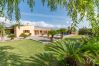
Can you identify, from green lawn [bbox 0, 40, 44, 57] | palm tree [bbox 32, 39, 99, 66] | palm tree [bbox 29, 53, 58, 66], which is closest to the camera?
palm tree [bbox 32, 39, 99, 66]

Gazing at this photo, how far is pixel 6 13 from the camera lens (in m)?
3.47

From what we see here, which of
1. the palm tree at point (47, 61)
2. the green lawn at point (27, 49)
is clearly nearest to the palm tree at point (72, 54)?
the palm tree at point (47, 61)

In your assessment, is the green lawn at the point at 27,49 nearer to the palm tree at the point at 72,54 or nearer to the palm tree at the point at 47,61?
the palm tree at the point at 47,61

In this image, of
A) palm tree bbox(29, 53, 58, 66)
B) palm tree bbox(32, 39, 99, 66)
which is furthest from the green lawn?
palm tree bbox(32, 39, 99, 66)

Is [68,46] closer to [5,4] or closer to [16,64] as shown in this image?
[16,64]

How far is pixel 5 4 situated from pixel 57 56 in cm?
345

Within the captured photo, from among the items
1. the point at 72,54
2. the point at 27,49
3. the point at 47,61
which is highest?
the point at 72,54

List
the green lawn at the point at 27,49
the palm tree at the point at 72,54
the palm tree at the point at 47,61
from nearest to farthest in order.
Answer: the palm tree at the point at 72,54
the palm tree at the point at 47,61
the green lawn at the point at 27,49

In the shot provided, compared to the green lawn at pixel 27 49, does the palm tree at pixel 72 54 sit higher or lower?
higher

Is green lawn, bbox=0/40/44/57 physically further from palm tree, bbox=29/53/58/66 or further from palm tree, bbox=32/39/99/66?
palm tree, bbox=32/39/99/66

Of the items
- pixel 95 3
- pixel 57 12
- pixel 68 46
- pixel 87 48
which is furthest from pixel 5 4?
pixel 68 46

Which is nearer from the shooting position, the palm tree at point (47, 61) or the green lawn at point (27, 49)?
the palm tree at point (47, 61)

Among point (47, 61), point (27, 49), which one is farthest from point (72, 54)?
point (27, 49)

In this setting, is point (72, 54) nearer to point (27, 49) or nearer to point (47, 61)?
point (47, 61)
